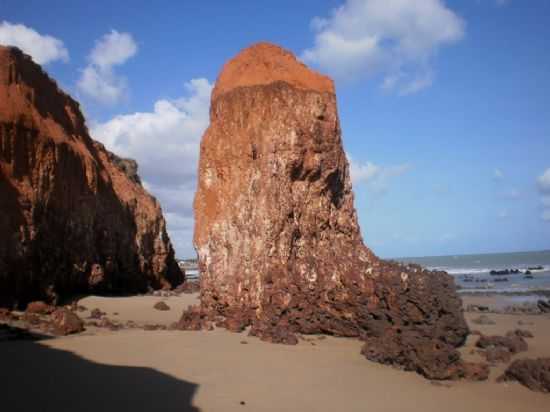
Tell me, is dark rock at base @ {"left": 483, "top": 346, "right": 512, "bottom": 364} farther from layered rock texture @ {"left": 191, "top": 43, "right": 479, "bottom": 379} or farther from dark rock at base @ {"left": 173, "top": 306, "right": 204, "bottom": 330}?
dark rock at base @ {"left": 173, "top": 306, "right": 204, "bottom": 330}

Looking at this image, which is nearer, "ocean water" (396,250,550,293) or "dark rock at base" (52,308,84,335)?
"dark rock at base" (52,308,84,335)

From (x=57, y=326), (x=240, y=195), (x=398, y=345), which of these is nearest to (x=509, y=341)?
(x=398, y=345)

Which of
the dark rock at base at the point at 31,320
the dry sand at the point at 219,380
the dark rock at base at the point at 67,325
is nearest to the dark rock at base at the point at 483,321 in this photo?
the dry sand at the point at 219,380

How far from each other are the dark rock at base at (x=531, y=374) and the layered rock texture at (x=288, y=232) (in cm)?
149

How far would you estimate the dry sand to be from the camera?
482 centimetres

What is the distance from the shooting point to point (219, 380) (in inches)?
223

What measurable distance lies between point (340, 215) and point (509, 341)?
13.3 ft

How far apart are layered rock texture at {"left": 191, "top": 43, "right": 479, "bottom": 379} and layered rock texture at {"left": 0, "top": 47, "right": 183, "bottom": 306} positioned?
20.8ft

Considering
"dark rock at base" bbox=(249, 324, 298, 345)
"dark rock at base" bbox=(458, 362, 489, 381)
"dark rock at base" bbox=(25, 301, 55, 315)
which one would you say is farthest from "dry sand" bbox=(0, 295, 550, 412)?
"dark rock at base" bbox=(25, 301, 55, 315)

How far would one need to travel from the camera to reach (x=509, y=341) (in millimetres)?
8383

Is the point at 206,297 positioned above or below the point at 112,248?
below

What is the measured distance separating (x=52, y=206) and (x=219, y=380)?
12112 millimetres

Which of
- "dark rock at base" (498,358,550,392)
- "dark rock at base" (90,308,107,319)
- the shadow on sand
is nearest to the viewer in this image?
the shadow on sand

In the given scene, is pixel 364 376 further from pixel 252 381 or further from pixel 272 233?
pixel 272 233
